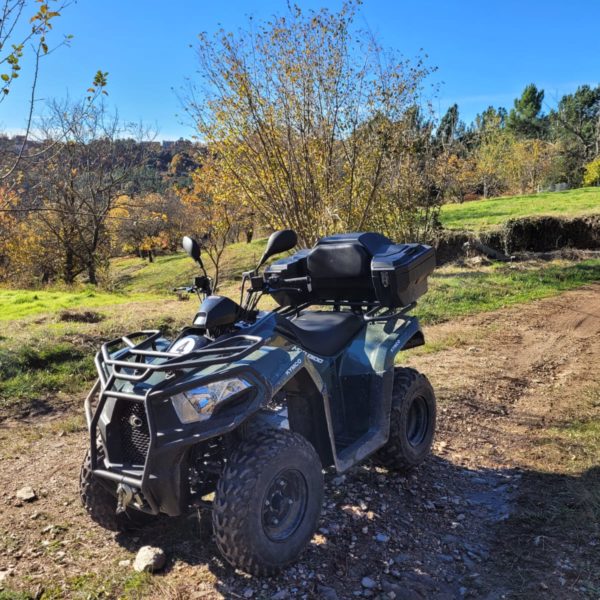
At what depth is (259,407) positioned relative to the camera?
9.21ft

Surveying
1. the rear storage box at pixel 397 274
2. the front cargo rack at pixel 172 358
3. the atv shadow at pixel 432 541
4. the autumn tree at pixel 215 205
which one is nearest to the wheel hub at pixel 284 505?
the atv shadow at pixel 432 541

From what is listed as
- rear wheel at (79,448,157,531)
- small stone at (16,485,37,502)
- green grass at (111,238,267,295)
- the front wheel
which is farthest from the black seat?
green grass at (111,238,267,295)

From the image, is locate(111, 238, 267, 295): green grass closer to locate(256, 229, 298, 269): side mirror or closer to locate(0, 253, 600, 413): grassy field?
locate(0, 253, 600, 413): grassy field

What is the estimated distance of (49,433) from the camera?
5.26 metres

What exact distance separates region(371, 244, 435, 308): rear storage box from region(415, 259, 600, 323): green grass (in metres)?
5.36

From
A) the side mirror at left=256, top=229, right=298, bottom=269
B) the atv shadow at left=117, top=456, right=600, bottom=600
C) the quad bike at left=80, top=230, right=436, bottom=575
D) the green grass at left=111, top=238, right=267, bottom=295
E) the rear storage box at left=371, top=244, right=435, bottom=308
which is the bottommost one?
the green grass at left=111, top=238, right=267, bottom=295

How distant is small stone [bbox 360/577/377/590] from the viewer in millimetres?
2947

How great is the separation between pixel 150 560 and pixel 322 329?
1.63 meters

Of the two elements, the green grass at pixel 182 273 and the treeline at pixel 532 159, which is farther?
the treeline at pixel 532 159

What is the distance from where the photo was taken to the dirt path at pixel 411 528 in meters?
Result: 2.94

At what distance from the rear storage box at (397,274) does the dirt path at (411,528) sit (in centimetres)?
128

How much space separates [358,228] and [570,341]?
4.98m

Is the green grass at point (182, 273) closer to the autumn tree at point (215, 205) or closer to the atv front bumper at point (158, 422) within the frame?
the autumn tree at point (215, 205)

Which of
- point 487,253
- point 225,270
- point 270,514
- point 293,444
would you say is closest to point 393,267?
point 293,444
